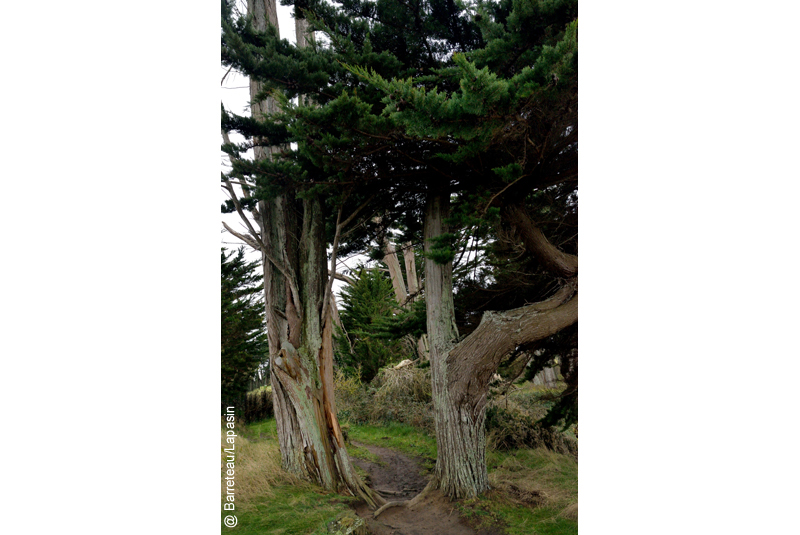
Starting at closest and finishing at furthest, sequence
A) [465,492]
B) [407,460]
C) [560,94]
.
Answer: [560,94] < [465,492] < [407,460]

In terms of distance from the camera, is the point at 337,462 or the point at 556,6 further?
the point at 337,462

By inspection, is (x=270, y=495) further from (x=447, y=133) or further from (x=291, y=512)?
(x=447, y=133)

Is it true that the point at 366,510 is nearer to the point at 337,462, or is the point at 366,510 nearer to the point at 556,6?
the point at 337,462

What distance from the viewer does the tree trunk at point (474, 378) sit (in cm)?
299

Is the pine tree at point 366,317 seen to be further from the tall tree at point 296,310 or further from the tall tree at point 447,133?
the tall tree at point 447,133

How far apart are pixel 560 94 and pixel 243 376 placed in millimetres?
2242

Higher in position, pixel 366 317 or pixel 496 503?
pixel 366 317

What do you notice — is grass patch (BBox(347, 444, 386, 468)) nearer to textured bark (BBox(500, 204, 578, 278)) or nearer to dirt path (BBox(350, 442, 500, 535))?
dirt path (BBox(350, 442, 500, 535))

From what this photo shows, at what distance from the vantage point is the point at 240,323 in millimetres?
2789

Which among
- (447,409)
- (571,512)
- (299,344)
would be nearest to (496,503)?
(571,512)

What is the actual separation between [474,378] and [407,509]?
2.86 feet
